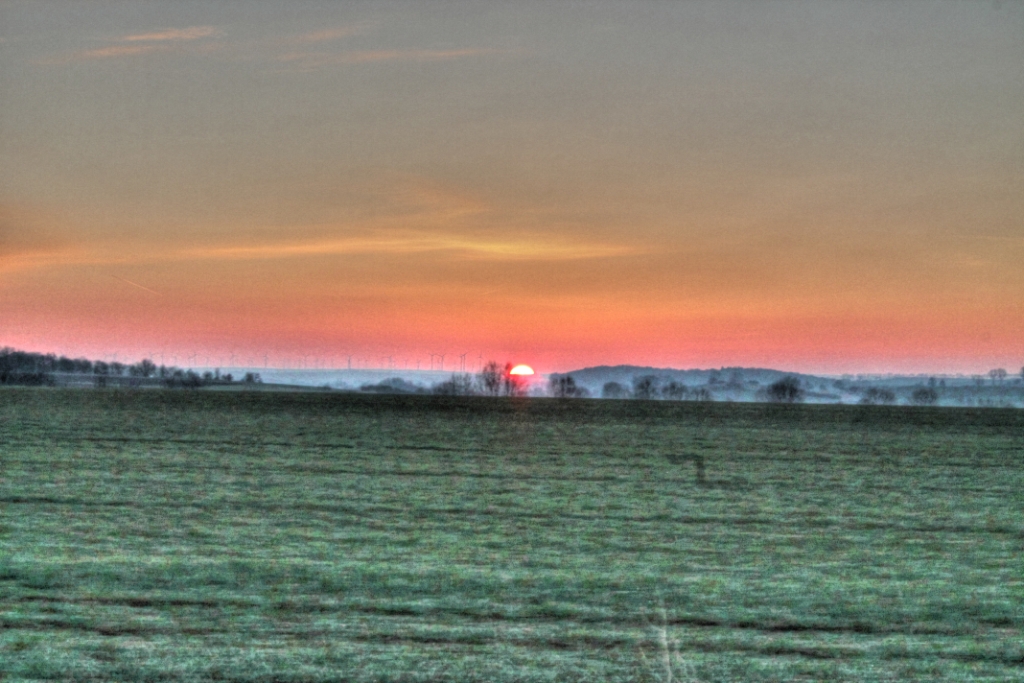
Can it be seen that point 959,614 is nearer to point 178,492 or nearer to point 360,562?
point 360,562

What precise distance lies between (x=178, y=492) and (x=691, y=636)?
13499 millimetres

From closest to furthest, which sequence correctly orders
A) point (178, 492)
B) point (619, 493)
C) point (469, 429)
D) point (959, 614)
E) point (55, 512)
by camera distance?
point (959, 614), point (55, 512), point (178, 492), point (619, 493), point (469, 429)

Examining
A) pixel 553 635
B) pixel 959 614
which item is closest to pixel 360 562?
pixel 553 635

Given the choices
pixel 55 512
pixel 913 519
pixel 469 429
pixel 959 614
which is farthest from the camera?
pixel 469 429

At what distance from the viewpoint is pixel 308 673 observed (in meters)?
7.73

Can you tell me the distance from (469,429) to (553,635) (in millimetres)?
44009

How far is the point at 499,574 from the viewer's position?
12.0 meters

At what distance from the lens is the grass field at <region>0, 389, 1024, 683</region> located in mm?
8250

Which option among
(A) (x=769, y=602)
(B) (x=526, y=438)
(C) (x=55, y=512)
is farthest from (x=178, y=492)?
(B) (x=526, y=438)

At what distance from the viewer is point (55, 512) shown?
1691cm

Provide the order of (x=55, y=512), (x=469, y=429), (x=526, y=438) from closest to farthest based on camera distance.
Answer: (x=55, y=512)
(x=526, y=438)
(x=469, y=429)

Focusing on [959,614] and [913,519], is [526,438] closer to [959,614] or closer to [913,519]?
[913,519]

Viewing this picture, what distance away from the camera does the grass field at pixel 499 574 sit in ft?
27.1

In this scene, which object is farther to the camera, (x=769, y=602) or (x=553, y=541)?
(x=553, y=541)
